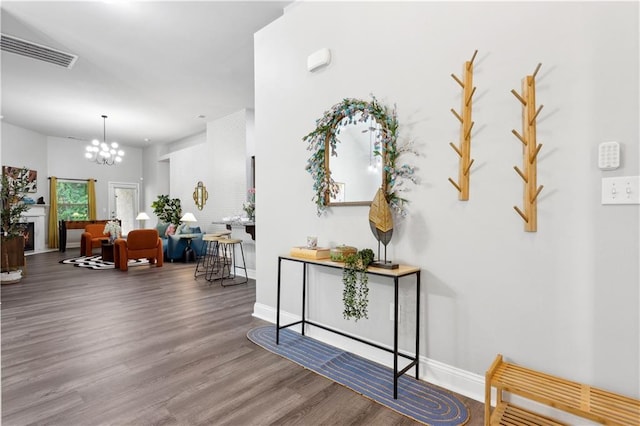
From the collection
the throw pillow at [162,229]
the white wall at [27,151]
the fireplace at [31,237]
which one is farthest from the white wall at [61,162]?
the throw pillow at [162,229]

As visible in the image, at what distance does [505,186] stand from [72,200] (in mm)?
11623

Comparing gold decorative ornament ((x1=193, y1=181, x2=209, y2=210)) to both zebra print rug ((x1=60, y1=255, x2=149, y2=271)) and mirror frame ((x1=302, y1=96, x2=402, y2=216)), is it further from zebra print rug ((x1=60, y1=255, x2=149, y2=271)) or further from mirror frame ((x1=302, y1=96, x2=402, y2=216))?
mirror frame ((x1=302, y1=96, x2=402, y2=216))

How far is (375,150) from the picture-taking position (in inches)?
95.3

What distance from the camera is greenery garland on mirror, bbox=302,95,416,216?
7.55 ft

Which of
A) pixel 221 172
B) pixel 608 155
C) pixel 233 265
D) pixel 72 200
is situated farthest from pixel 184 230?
pixel 608 155

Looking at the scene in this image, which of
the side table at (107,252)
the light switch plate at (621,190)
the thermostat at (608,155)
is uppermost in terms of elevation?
the thermostat at (608,155)

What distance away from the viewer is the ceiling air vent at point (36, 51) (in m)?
4.07

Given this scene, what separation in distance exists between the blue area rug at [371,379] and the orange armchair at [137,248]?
450 cm

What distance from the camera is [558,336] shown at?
1.68m

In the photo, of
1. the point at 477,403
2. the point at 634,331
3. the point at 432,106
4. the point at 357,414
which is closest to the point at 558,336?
the point at 634,331

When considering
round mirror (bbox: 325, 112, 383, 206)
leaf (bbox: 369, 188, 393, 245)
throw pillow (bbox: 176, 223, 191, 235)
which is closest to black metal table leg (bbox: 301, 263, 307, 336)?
round mirror (bbox: 325, 112, 383, 206)

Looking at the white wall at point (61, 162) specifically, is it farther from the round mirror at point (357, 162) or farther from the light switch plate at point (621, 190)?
the light switch plate at point (621, 190)

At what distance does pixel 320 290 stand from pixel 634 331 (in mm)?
1951

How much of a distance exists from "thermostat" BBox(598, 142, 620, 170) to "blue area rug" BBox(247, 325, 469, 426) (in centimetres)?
142
